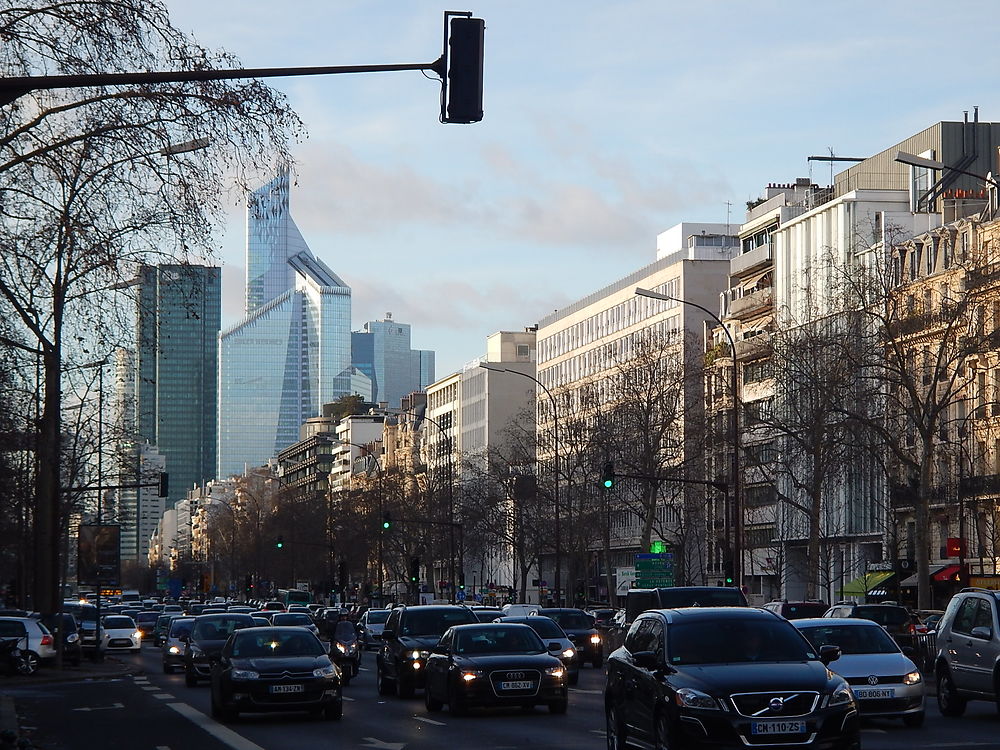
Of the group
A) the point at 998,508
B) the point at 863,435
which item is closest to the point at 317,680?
the point at 863,435

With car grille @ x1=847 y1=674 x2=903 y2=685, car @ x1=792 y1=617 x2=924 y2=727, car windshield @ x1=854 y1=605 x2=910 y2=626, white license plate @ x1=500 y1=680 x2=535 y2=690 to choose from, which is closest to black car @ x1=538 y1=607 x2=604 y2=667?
car windshield @ x1=854 y1=605 x2=910 y2=626

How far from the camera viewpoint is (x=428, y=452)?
177250mm

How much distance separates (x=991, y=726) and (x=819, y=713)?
7670 mm

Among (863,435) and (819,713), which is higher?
(863,435)

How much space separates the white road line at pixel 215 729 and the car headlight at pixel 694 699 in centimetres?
669

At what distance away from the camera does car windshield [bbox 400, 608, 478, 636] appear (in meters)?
33.3

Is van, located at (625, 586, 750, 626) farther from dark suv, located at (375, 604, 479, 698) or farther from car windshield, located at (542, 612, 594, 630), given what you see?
car windshield, located at (542, 612, 594, 630)

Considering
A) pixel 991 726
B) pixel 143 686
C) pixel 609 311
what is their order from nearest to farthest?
pixel 991 726, pixel 143 686, pixel 609 311

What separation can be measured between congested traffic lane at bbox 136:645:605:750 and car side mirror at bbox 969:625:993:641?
4.95 meters

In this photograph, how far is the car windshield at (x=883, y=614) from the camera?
140ft

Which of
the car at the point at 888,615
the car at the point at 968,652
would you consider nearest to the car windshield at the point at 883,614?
the car at the point at 888,615

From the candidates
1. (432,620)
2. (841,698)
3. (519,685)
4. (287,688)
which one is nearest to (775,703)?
(841,698)

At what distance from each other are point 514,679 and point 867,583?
60099 mm

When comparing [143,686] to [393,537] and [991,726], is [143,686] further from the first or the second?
[393,537]
